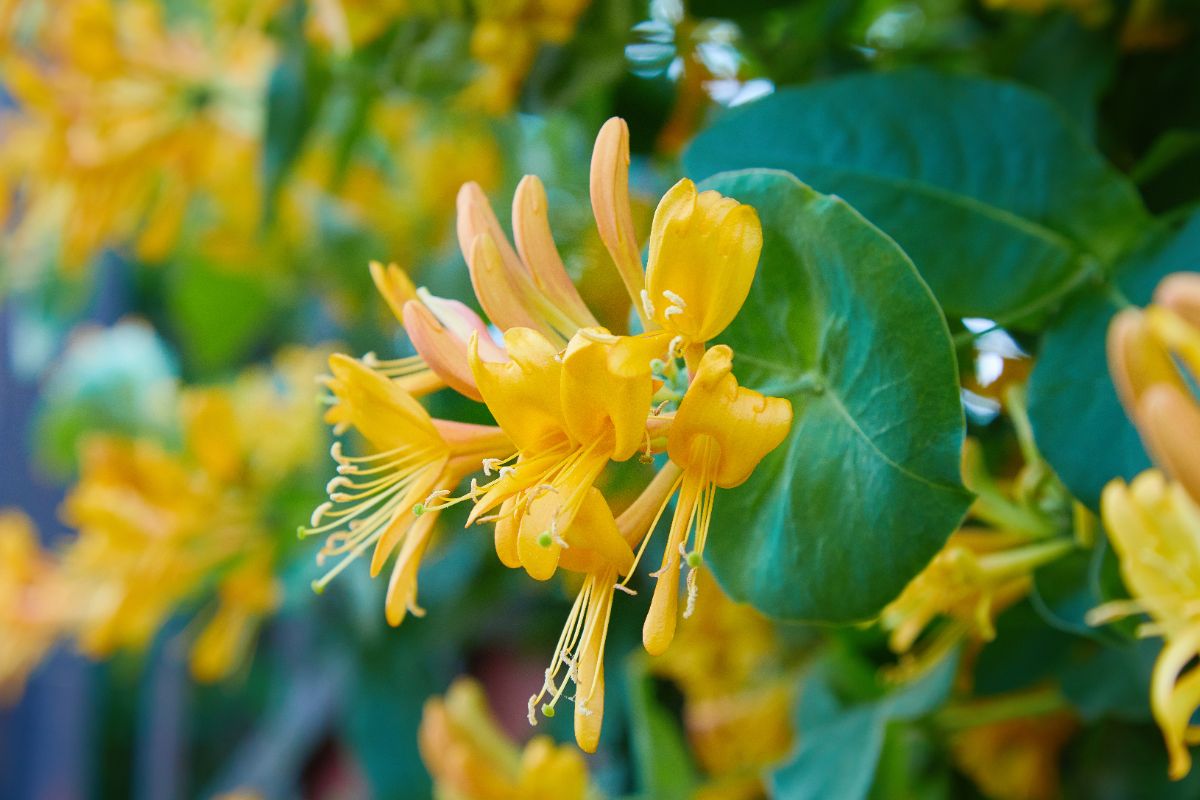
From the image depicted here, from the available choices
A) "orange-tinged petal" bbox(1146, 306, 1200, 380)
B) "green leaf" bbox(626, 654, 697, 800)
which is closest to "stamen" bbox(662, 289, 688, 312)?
"orange-tinged petal" bbox(1146, 306, 1200, 380)

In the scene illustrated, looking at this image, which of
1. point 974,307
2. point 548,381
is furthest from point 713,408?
point 974,307

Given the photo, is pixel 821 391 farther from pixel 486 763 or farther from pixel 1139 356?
pixel 486 763

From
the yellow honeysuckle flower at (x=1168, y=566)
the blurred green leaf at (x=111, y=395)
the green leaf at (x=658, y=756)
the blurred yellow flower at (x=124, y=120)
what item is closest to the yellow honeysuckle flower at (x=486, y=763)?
the green leaf at (x=658, y=756)

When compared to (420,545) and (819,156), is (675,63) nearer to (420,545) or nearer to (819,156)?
(819,156)

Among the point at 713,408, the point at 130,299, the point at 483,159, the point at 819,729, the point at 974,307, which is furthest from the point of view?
the point at 130,299

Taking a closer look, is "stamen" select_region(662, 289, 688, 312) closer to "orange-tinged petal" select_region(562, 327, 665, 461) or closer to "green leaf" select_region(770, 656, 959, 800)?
"orange-tinged petal" select_region(562, 327, 665, 461)

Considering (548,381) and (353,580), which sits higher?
(548,381)

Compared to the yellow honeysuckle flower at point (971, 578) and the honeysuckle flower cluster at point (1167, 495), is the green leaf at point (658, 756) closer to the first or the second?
the yellow honeysuckle flower at point (971, 578)
